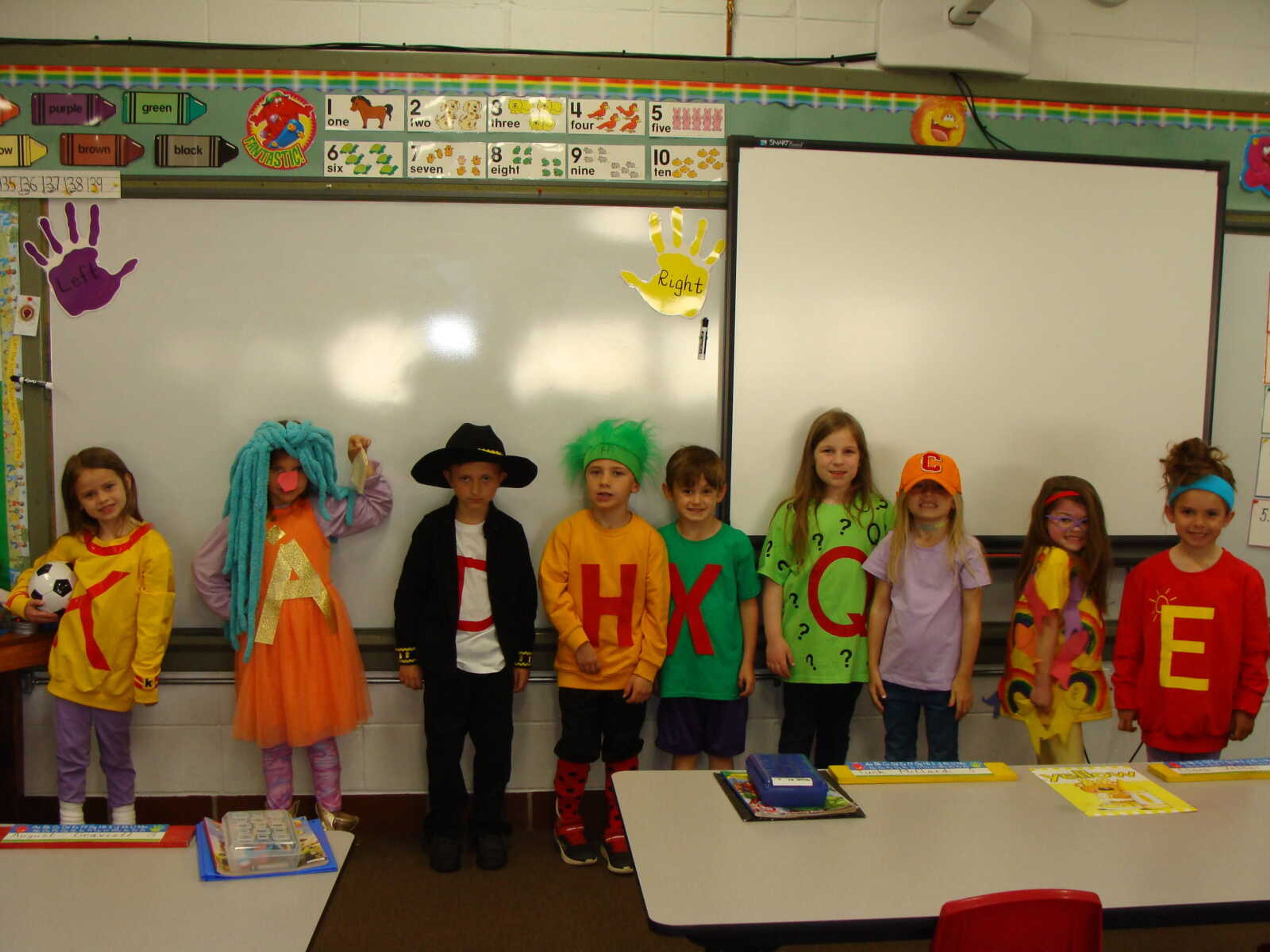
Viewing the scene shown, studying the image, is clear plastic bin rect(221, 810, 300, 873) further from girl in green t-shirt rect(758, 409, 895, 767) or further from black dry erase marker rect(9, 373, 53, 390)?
black dry erase marker rect(9, 373, 53, 390)

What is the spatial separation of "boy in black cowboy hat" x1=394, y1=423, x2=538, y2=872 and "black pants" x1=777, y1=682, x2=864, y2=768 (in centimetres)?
84

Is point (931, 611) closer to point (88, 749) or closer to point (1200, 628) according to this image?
point (1200, 628)

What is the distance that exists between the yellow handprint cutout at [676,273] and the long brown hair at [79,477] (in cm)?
162

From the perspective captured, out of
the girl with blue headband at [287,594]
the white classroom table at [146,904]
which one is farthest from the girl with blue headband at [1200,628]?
the girl with blue headband at [287,594]

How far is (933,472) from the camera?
7.98 ft

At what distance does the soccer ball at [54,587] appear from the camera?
2439mm

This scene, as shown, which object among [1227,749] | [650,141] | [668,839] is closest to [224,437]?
[650,141]

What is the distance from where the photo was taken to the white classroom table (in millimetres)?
1115

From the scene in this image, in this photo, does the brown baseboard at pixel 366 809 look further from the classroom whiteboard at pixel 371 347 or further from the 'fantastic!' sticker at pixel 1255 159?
the 'fantastic!' sticker at pixel 1255 159

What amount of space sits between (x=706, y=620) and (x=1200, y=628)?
1.33 metres

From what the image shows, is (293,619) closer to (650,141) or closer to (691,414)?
(691,414)

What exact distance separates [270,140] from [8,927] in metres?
2.23

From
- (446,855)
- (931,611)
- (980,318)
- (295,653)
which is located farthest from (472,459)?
(980,318)

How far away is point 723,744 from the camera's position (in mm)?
2615
